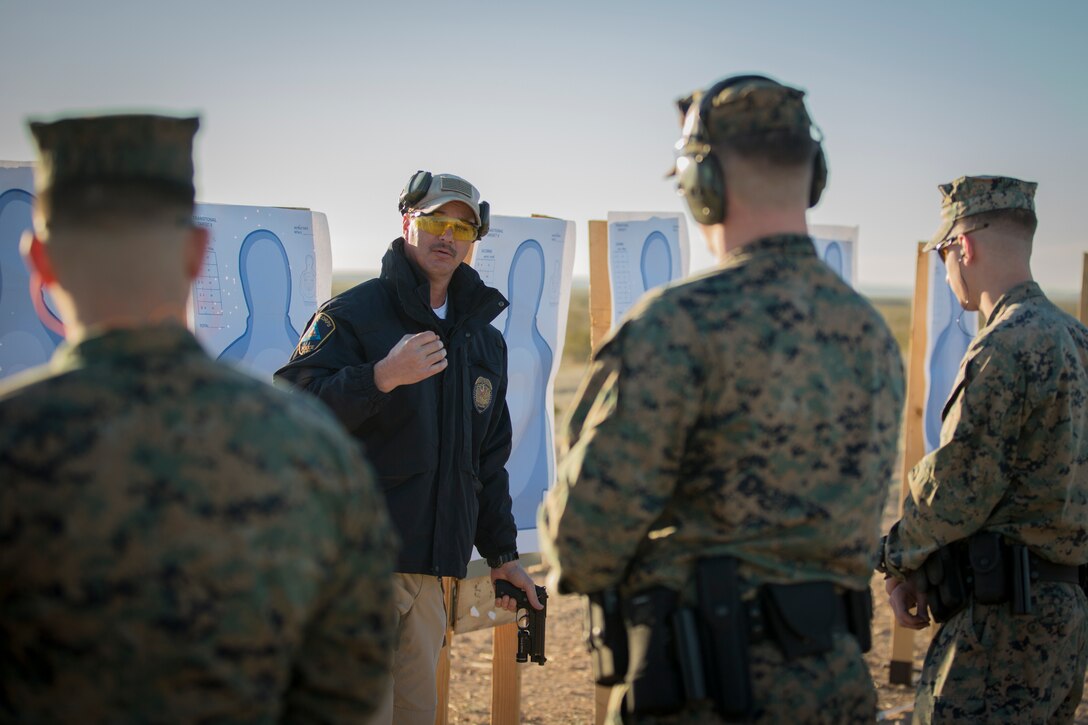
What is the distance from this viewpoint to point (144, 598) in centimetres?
139

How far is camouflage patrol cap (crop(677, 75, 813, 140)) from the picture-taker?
212 cm

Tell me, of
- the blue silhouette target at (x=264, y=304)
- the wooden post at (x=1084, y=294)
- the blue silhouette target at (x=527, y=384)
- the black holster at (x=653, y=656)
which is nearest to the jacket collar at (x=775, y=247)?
the black holster at (x=653, y=656)

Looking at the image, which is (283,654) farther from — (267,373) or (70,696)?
(267,373)

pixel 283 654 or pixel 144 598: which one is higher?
pixel 144 598

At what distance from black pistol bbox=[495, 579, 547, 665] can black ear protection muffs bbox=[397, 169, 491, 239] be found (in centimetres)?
132

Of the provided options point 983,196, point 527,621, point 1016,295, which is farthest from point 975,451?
point 527,621

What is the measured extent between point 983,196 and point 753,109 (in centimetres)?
160

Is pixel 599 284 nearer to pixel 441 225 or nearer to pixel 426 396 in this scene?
pixel 441 225

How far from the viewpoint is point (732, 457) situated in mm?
1997

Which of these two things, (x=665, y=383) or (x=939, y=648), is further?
(x=939, y=648)

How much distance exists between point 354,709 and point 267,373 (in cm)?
284

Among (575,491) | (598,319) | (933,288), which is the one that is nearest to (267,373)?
(598,319)

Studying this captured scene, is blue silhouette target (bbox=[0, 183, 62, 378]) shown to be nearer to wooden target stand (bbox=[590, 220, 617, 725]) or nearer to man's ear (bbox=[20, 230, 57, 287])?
man's ear (bbox=[20, 230, 57, 287])

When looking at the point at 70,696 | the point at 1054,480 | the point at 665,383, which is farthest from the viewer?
the point at 1054,480
